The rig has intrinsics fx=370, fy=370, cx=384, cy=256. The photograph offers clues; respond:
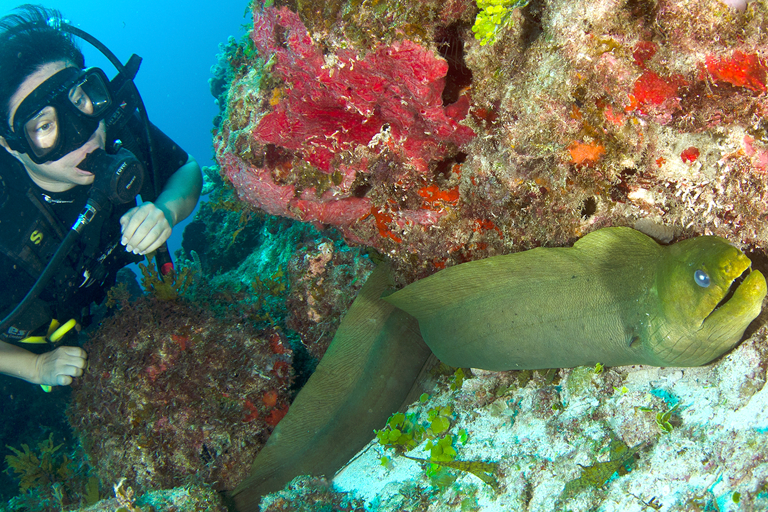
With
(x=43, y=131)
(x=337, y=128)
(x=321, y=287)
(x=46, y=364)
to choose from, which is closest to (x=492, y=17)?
(x=337, y=128)

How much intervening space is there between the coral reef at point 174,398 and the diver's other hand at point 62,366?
101 mm

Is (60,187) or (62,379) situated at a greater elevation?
(60,187)

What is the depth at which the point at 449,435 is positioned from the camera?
2.66 meters

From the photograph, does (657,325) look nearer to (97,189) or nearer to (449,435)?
(449,435)

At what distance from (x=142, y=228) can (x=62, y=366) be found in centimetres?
164

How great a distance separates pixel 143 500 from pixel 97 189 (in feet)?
8.06

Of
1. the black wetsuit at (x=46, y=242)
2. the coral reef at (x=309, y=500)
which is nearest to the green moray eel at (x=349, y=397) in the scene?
the coral reef at (x=309, y=500)

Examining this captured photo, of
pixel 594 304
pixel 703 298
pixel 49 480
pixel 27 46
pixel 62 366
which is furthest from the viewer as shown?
pixel 49 480

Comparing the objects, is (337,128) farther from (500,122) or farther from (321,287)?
(321,287)

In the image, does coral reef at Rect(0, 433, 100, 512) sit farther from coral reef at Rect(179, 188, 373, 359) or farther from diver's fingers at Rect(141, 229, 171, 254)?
diver's fingers at Rect(141, 229, 171, 254)

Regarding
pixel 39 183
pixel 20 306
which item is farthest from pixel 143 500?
pixel 39 183

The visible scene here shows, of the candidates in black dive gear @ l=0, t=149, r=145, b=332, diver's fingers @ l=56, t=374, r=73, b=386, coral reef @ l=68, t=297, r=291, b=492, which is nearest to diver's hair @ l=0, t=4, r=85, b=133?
black dive gear @ l=0, t=149, r=145, b=332

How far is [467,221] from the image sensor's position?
8.15ft

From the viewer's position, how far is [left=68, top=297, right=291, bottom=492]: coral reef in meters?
3.18
